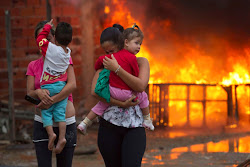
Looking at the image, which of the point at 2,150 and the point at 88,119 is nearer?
the point at 88,119

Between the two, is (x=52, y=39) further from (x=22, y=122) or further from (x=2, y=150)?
(x=22, y=122)

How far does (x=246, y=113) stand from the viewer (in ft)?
35.3

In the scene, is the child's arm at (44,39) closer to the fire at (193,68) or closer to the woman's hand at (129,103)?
the woman's hand at (129,103)

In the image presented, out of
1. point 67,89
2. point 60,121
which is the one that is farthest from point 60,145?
point 67,89

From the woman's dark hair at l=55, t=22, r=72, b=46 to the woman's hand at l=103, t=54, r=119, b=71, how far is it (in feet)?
1.41

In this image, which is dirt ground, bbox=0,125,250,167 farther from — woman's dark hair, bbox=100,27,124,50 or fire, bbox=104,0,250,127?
woman's dark hair, bbox=100,27,124,50

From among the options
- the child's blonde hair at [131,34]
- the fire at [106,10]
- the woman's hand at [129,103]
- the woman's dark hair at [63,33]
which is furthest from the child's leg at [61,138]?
the fire at [106,10]

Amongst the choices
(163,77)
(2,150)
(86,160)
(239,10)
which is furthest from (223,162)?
(239,10)

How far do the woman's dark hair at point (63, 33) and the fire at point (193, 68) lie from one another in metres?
6.31

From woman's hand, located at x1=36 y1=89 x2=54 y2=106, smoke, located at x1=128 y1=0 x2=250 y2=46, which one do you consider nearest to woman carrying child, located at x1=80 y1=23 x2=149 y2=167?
woman's hand, located at x1=36 y1=89 x2=54 y2=106

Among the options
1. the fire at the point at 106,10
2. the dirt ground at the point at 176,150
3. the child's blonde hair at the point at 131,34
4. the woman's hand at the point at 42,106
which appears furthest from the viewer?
the fire at the point at 106,10

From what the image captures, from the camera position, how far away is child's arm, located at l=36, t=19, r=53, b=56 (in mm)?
3809

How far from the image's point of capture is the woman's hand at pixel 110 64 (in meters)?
3.58

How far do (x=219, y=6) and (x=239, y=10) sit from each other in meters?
0.43
